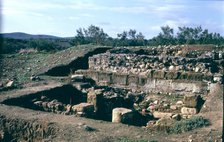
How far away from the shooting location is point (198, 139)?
5672 millimetres

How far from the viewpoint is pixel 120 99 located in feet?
31.8

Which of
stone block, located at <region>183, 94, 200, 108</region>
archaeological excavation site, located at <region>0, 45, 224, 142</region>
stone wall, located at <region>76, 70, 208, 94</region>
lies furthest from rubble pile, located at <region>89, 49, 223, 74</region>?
stone block, located at <region>183, 94, 200, 108</region>

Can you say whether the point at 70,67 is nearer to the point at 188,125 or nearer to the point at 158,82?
the point at 158,82

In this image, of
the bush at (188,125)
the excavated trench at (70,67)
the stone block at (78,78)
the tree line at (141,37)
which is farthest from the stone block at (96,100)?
the tree line at (141,37)

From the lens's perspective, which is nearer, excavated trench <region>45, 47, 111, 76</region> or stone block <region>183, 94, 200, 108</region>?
stone block <region>183, 94, 200, 108</region>

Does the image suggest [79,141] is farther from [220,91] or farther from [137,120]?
[220,91]

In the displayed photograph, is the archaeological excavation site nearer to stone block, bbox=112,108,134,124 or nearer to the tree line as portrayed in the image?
stone block, bbox=112,108,134,124

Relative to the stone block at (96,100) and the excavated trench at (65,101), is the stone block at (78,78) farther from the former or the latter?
the stone block at (96,100)

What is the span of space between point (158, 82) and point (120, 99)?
163cm

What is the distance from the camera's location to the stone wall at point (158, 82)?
32.5ft

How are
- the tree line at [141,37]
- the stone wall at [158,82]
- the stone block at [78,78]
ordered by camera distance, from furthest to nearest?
the tree line at [141,37], the stone block at [78,78], the stone wall at [158,82]

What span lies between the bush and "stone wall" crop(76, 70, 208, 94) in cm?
344

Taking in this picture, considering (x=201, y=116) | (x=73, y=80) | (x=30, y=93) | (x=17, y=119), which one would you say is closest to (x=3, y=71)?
(x=73, y=80)

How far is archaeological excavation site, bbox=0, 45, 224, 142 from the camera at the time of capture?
623cm
